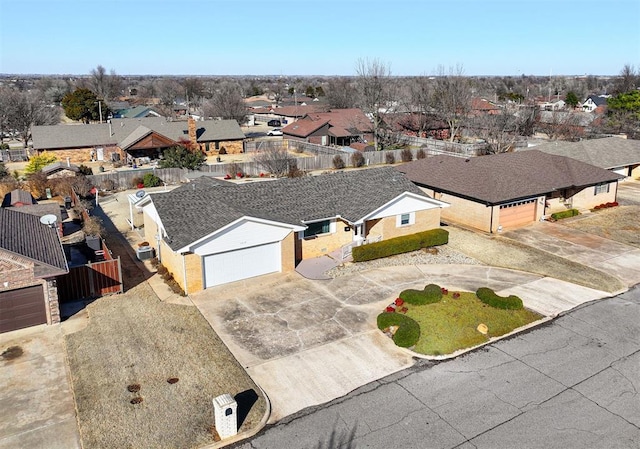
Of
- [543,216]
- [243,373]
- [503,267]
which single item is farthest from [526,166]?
[243,373]

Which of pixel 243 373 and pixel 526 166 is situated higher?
pixel 526 166

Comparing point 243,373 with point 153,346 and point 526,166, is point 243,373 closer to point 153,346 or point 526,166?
point 153,346

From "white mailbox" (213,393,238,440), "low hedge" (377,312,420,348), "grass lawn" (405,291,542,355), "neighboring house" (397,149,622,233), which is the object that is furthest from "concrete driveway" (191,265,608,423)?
"neighboring house" (397,149,622,233)

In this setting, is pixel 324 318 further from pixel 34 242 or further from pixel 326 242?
pixel 34 242

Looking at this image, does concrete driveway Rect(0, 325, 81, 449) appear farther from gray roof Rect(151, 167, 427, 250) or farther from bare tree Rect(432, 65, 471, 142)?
bare tree Rect(432, 65, 471, 142)

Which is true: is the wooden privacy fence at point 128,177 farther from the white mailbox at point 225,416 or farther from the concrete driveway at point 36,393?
the white mailbox at point 225,416

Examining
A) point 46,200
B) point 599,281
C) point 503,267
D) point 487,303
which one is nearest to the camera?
point 487,303
